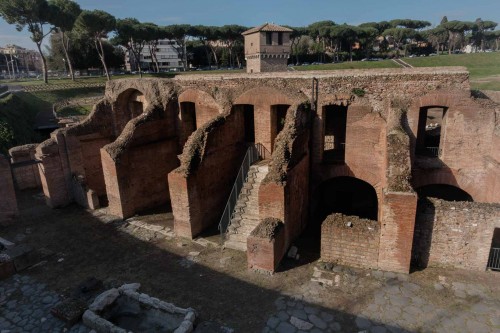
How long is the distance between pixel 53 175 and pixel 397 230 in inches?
471

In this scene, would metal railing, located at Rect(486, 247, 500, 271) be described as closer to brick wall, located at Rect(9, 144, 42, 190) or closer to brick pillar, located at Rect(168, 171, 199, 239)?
brick pillar, located at Rect(168, 171, 199, 239)

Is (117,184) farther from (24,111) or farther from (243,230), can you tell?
(24,111)

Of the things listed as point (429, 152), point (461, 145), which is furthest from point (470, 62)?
point (461, 145)

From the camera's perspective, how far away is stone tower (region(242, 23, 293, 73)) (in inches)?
1089

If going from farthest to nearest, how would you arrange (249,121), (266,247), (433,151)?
(249,121)
(433,151)
(266,247)

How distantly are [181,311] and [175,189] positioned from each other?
159 inches

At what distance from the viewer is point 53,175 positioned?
42.2 ft

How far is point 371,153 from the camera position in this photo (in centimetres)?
1053

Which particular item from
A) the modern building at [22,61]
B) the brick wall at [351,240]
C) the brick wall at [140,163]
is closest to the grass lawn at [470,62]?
the brick wall at [140,163]

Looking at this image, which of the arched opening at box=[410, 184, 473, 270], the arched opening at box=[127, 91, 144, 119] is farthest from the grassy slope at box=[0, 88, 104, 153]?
the arched opening at box=[410, 184, 473, 270]

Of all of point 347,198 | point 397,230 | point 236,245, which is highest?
point 397,230

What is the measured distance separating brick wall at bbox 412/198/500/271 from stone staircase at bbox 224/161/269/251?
4.31 metres

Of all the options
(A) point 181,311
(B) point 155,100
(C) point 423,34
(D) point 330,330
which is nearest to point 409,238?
(D) point 330,330

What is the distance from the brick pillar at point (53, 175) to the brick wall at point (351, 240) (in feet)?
33.4
